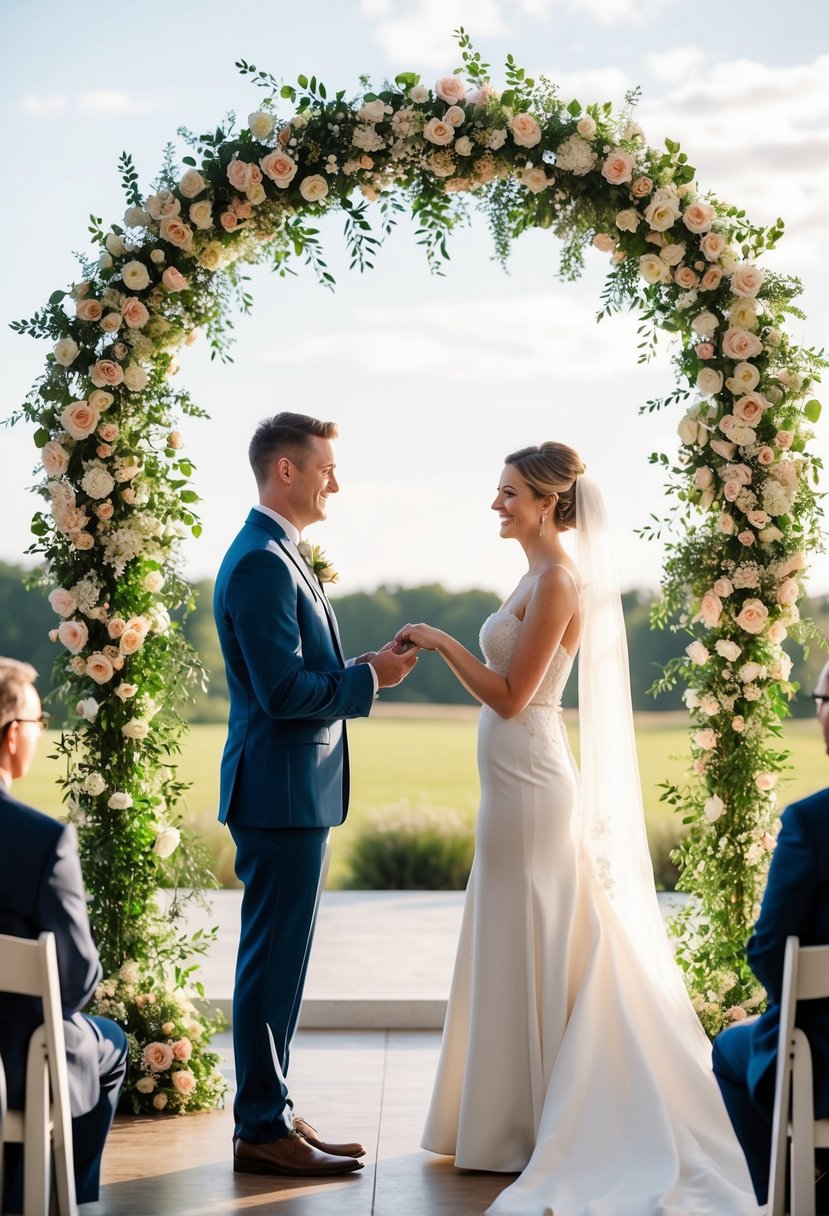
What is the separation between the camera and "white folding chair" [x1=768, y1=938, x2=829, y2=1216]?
251 centimetres

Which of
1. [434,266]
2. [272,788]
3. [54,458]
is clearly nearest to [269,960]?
[272,788]

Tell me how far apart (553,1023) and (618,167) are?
9.02ft

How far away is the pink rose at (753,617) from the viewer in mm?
4363

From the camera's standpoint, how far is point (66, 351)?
14.6 feet

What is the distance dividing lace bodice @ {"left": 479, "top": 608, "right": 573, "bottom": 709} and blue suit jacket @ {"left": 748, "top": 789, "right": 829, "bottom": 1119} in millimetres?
1446

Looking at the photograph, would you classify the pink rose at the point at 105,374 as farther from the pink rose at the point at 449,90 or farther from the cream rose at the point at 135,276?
the pink rose at the point at 449,90

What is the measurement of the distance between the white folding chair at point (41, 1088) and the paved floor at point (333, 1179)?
91cm

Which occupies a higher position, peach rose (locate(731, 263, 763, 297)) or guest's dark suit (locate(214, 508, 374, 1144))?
peach rose (locate(731, 263, 763, 297))

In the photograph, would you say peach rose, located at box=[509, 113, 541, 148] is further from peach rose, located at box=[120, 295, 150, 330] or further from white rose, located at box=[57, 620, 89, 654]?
white rose, located at box=[57, 620, 89, 654]

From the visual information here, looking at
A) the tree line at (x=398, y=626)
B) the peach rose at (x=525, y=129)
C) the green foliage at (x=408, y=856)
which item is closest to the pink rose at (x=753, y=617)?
the peach rose at (x=525, y=129)

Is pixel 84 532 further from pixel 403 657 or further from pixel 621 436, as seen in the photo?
pixel 621 436

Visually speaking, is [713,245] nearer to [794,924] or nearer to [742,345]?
[742,345]

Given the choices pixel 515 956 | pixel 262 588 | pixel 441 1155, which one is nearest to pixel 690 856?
pixel 515 956

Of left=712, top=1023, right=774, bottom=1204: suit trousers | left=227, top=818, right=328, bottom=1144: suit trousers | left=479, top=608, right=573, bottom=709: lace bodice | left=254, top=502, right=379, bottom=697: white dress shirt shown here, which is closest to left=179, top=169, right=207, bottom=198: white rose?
left=254, top=502, right=379, bottom=697: white dress shirt
